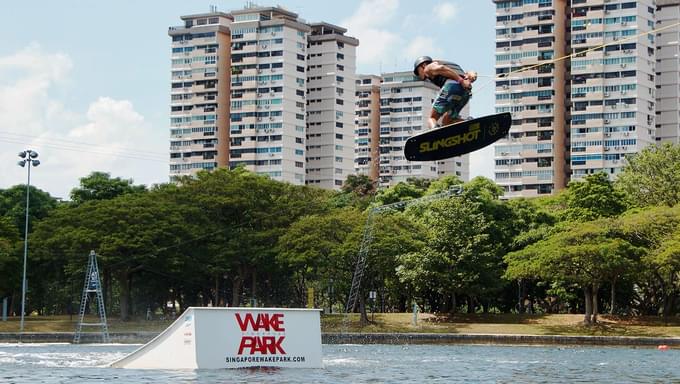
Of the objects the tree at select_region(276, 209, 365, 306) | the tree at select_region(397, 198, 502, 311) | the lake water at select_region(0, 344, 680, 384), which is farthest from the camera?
the tree at select_region(397, 198, 502, 311)

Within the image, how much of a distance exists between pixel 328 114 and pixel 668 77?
49611 millimetres

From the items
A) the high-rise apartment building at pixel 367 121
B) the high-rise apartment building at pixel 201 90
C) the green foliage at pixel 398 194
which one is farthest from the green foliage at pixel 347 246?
the high-rise apartment building at pixel 367 121

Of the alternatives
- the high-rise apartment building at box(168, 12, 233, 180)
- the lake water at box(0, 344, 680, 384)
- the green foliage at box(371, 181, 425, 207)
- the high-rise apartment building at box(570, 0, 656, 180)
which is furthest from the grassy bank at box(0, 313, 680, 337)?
the high-rise apartment building at box(168, 12, 233, 180)

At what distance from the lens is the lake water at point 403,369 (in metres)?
31.7

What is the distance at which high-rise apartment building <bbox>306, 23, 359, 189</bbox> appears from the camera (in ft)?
536

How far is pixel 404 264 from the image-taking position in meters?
77.2

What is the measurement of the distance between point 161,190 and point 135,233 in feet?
31.2

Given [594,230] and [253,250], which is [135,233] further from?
[594,230]

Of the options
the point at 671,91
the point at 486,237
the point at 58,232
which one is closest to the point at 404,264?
the point at 486,237

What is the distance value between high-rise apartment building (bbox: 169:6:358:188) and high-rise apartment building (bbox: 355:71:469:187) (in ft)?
79.8

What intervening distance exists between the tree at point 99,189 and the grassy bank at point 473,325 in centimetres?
1750

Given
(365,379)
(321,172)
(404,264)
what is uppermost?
(321,172)

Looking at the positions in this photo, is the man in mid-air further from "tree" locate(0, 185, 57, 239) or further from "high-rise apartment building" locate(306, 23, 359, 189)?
"high-rise apartment building" locate(306, 23, 359, 189)

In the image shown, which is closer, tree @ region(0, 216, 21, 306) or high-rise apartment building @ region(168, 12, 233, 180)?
tree @ region(0, 216, 21, 306)
